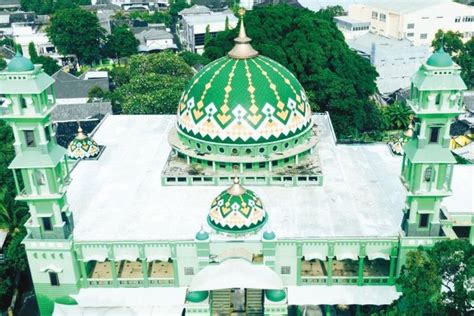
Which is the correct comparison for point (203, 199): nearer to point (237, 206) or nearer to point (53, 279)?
point (237, 206)

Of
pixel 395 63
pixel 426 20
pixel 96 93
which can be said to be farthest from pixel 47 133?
pixel 426 20

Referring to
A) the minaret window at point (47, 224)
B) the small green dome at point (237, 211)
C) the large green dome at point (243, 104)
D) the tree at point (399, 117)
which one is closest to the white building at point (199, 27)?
the tree at point (399, 117)

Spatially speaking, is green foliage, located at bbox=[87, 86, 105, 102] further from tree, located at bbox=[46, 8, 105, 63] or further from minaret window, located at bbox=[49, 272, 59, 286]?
minaret window, located at bbox=[49, 272, 59, 286]

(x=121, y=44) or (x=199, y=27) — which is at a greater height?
(x=199, y=27)

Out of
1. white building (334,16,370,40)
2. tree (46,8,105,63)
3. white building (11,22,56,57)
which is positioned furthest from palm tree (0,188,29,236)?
white building (334,16,370,40)

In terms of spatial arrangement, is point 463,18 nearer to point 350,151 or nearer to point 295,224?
point 350,151

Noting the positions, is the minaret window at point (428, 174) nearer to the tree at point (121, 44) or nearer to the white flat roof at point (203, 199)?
the white flat roof at point (203, 199)
